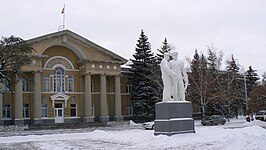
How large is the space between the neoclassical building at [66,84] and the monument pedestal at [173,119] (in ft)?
101

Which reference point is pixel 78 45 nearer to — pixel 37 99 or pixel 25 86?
pixel 25 86

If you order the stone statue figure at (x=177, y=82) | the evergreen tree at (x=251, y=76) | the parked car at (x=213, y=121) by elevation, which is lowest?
the parked car at (x=213, y=121)

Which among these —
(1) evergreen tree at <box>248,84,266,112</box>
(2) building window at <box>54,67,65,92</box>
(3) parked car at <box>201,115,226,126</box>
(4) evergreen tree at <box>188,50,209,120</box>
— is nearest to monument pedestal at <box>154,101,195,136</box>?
(3) parked car at <box>201,115,226,126</box>

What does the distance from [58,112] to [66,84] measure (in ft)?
13.0

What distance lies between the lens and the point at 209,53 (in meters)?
59.8

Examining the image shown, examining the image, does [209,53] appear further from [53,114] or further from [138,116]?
[53,114]

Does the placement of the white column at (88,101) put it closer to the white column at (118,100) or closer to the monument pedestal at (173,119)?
the white column at (118,100)

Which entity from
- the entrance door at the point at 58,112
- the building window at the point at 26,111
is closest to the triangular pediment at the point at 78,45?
the entrance door at the point at 58,112

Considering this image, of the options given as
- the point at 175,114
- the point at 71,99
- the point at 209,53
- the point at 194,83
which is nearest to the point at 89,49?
the point at 71,99

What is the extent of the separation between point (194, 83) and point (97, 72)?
13282 mm

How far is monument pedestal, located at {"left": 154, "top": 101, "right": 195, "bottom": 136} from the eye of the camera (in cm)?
1858

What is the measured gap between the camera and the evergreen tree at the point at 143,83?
54094 millimetres

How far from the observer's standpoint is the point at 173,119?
18.7m

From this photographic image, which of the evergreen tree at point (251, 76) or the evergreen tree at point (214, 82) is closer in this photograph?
the evergreen tree at point (214, 82)
